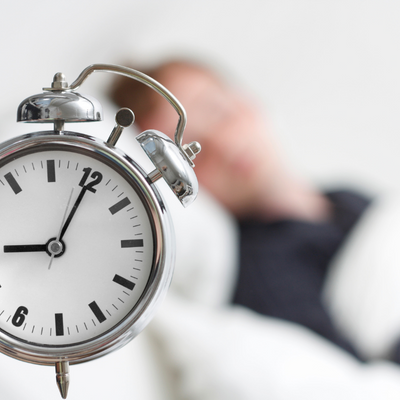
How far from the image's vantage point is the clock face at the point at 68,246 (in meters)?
0.56

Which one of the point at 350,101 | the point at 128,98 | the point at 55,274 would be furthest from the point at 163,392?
the point at 350,101

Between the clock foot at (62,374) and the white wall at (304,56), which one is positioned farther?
the white wall at (304,56)

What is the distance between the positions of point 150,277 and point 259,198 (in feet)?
2.42

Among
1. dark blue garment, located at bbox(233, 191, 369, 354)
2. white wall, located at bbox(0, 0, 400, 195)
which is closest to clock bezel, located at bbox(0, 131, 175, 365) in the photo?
white wall, located at bbox(0, 0, 400, 195)

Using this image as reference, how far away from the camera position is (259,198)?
1251 millimetres

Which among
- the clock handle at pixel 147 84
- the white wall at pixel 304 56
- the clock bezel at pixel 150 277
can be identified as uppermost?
the white wall at pixel 304 56

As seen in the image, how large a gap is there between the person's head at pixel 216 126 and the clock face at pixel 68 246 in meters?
0.56

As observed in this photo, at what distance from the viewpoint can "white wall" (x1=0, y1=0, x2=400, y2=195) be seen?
1.09m

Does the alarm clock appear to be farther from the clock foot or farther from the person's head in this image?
the person's head

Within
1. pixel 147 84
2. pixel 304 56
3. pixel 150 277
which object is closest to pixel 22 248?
pixel 150 277

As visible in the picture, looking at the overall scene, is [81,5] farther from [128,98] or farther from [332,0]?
[332,0]

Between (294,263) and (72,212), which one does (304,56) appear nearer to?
(294,263)

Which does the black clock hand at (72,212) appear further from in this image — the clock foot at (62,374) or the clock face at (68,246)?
the clock foot at (62,374)

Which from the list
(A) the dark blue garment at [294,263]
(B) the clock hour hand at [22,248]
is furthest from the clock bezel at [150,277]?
(A) the dark blue garment at [294,263]
